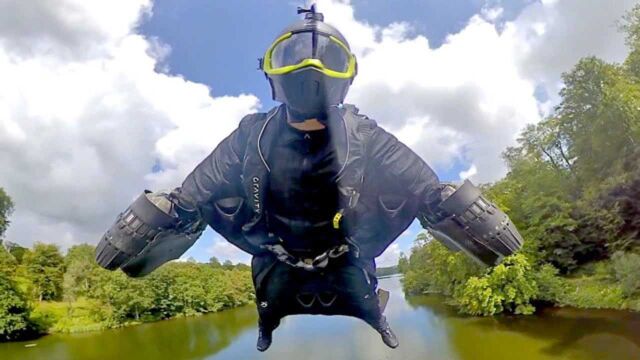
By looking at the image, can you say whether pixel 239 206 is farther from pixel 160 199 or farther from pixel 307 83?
pixel 307 83

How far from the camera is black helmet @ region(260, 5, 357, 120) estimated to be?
3.08 feet

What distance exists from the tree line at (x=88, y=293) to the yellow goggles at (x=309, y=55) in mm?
22965

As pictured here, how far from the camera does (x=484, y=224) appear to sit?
4.24 feet

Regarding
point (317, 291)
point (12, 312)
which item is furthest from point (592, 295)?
point (12, 312)

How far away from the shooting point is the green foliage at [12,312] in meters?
24.5

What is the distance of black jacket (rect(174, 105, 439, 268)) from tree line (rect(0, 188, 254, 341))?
22.7 meters

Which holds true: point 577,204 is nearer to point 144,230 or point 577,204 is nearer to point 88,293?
point 144,230

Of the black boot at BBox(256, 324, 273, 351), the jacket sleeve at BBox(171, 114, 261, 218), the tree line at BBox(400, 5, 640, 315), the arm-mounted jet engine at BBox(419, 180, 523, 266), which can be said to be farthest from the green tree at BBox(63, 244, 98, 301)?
the arm-mounted jet engine at BBox(419, 180, 523, 266)

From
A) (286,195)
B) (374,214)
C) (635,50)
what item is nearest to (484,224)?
(374,214)

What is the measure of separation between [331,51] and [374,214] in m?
0.41

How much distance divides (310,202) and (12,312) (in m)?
29.4

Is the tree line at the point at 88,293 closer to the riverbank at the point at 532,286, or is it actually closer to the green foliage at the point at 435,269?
the green foliage at the point at 435,269

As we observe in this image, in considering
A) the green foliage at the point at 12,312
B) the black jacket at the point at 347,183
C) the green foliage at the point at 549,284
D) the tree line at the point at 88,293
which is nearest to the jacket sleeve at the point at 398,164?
the black jacket at the point at 347,183

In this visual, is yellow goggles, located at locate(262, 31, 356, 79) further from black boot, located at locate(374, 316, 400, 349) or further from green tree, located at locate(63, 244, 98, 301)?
green tree, located at locate(63, 244, 98, 301)
